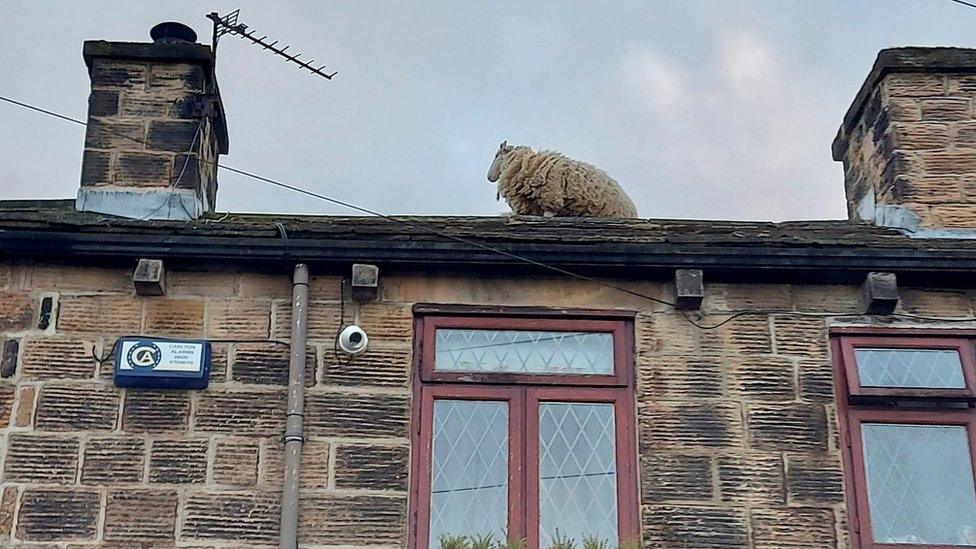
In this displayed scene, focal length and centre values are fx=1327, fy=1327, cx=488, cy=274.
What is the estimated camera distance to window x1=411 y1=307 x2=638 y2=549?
6316mm

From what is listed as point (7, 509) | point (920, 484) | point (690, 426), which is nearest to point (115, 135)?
point (7, 509)

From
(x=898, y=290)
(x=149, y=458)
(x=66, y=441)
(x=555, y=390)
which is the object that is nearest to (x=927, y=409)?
(x=898, y=290)

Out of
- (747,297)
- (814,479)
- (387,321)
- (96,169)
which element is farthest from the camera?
(96,169)

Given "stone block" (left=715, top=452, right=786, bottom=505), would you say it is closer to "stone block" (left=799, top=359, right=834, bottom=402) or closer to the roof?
"stone block" (left=799, top=359, right=834, bottom=402)

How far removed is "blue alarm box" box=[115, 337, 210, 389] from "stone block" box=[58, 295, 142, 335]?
4.3 inches

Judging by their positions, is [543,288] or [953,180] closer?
[543,288]

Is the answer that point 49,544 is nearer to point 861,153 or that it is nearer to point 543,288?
point 543,288

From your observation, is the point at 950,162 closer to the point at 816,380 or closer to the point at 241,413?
the point at 816,380

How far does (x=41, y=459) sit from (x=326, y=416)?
1.35 meters

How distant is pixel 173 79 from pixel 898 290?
14.0 ft

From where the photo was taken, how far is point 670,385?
260 inches

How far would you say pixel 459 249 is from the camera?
21.9ft

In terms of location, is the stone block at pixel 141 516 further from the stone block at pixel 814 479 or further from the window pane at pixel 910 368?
the window pane at pixel 910 368

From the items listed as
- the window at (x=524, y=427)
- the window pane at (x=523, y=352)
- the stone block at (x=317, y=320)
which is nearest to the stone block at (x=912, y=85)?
the window at (x=524, y=427)
